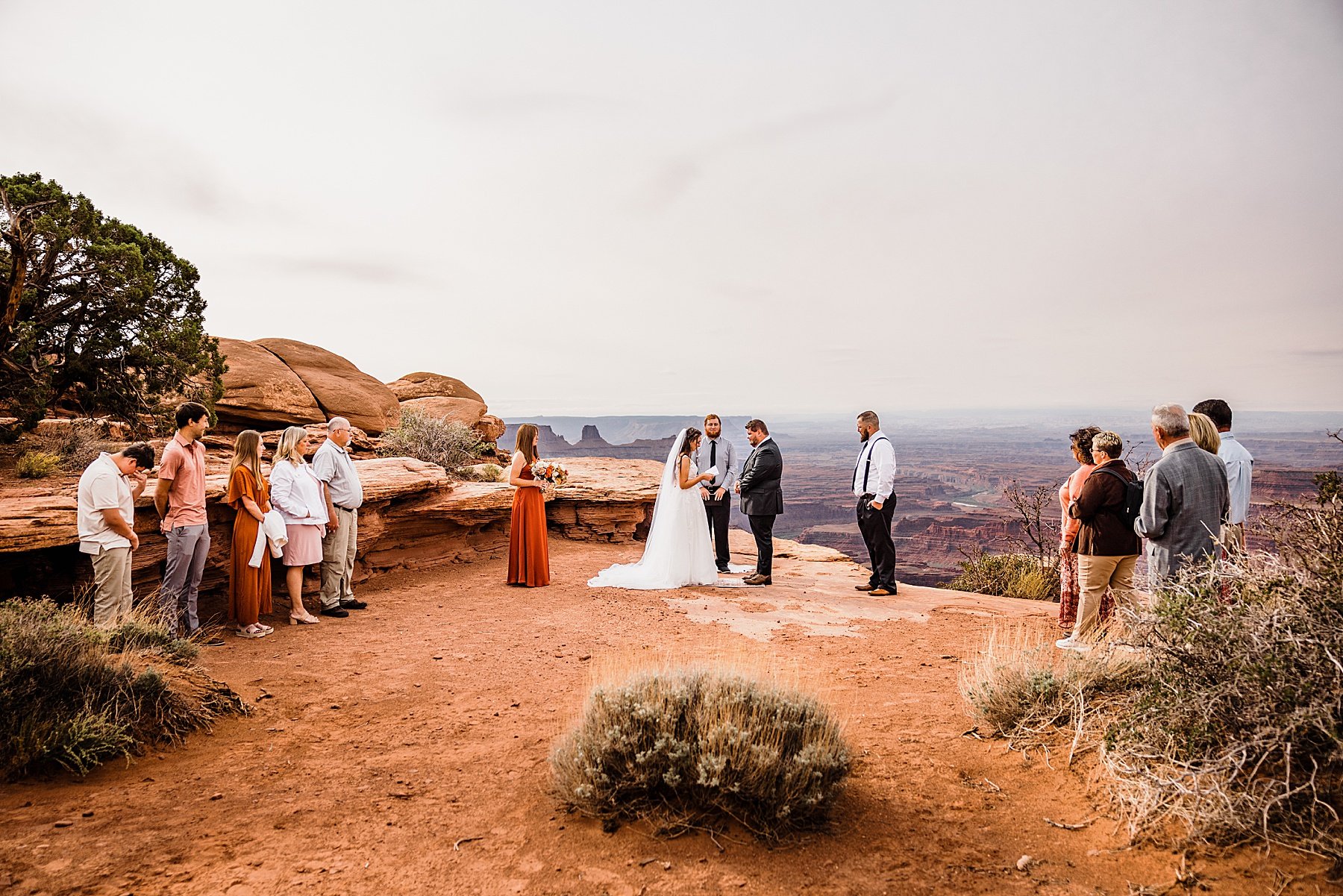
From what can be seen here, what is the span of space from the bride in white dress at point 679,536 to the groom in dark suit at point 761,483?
0.77 metres

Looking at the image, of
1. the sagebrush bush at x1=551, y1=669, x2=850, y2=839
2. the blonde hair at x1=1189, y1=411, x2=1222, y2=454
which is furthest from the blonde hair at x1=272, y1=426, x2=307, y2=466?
the blonde hair at x1=1189, y1=411, x2=1222, y2=454

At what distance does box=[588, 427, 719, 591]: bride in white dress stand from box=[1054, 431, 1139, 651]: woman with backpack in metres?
5.18

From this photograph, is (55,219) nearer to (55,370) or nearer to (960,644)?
(55,370)

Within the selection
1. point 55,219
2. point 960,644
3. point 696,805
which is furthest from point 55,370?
point 960,644

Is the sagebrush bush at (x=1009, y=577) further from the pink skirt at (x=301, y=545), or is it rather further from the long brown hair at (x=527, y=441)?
the pink skirt at (x=301, y=545)

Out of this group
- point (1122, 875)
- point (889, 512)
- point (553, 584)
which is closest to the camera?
point (1122, 875)

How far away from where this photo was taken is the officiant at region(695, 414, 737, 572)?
1107 cm

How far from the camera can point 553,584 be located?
412 inches

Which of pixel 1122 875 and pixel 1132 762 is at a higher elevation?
pixel 1132 762

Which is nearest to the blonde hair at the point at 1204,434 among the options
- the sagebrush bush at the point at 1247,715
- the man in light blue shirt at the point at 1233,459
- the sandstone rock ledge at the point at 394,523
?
the man in light blue shirt at the point at 1233,459

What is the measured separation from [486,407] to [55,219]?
15251 mm

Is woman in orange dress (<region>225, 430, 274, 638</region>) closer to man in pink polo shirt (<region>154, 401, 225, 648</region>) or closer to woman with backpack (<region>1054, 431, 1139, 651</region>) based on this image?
man in pink polo shirt (<region>154, 401, 225, 648</region>)

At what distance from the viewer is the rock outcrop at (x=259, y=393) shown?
54.9ft

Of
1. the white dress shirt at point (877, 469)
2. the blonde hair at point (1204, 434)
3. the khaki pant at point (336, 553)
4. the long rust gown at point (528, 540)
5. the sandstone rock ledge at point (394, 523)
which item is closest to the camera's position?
the blonde hair at point (1204, 434)
